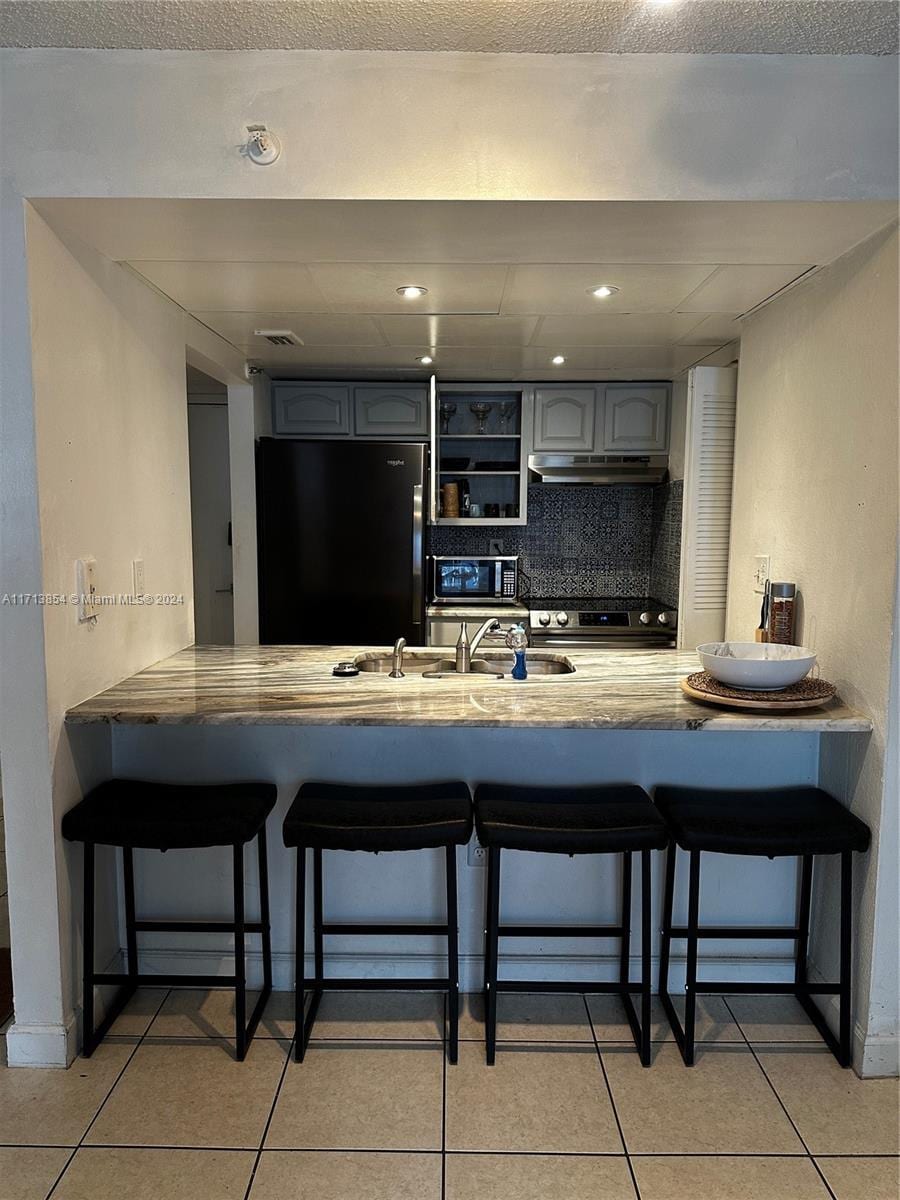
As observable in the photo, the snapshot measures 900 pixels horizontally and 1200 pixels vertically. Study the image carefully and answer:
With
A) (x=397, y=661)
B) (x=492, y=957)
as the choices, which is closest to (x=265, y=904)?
(x=492, y=957)

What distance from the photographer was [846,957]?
77.3 inches

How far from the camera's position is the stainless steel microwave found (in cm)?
444

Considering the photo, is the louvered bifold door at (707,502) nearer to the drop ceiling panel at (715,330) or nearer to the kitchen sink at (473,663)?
the drop ceiling panel at (715,330)

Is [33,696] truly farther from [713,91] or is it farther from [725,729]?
[713,91]

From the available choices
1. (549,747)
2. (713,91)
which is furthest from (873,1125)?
(713,91)

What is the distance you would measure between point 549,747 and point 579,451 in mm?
2361

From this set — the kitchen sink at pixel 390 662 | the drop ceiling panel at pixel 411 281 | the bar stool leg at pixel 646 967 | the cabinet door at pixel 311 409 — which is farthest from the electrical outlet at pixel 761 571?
the cabinet door at pixel 311 409

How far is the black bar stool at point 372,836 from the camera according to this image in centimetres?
187

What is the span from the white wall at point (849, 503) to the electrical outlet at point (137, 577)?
77.6 inches

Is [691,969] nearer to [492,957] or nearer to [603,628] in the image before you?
[492,957]

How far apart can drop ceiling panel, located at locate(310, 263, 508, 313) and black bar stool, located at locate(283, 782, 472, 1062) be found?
1.47 meters

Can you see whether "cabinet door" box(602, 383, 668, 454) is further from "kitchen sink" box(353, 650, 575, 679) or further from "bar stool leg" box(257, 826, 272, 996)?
"bar stool leg" box(257, 826, 272, 996)

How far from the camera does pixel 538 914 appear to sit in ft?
7.55

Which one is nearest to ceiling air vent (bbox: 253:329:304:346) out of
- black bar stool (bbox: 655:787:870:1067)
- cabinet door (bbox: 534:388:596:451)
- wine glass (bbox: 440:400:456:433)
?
wine glass (bbox: 440:400:456:433)
